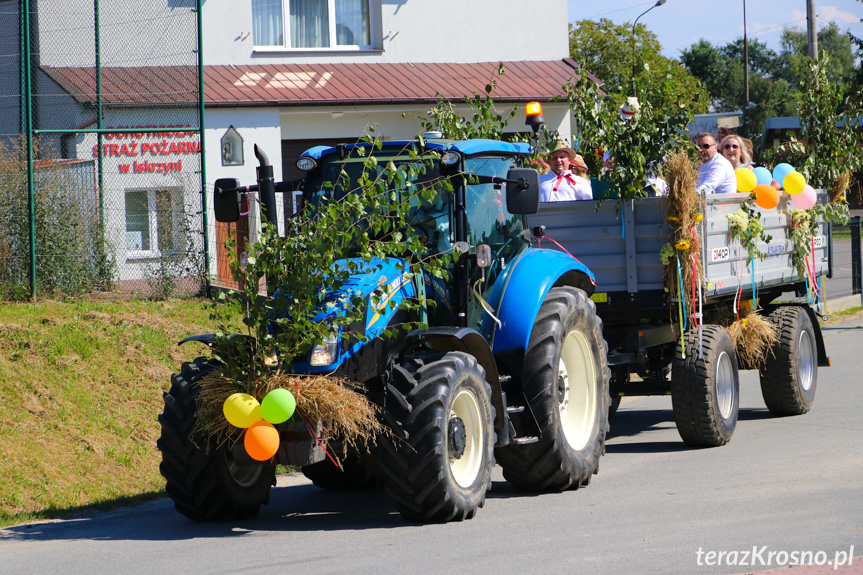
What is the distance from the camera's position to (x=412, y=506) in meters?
6.45

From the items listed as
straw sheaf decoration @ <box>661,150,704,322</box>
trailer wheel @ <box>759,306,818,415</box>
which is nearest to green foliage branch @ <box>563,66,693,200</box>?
straw sheaf decoration @ <box>661,150,704,322</box>

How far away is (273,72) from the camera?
2147cm

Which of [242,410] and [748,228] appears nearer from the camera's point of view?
[242,410]

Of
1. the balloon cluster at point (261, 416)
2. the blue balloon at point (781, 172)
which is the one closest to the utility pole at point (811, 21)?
the blue balloon at point (781, 172)

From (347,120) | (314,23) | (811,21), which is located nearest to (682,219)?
(347,120)

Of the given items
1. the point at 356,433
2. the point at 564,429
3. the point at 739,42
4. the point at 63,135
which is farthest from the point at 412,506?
the point at 739,42

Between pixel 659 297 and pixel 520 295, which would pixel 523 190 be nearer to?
pixel 520 295

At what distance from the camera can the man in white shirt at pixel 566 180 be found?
9516 mm

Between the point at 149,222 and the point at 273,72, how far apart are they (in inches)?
325

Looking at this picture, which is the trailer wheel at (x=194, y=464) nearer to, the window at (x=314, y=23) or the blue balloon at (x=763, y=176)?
the blue balloon at (x=763, y=176)

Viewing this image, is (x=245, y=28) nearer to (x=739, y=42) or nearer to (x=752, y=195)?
(x=752, y=195)

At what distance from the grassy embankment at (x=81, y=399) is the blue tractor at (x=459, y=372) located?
1674mm

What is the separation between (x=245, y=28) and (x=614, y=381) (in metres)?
14.2
